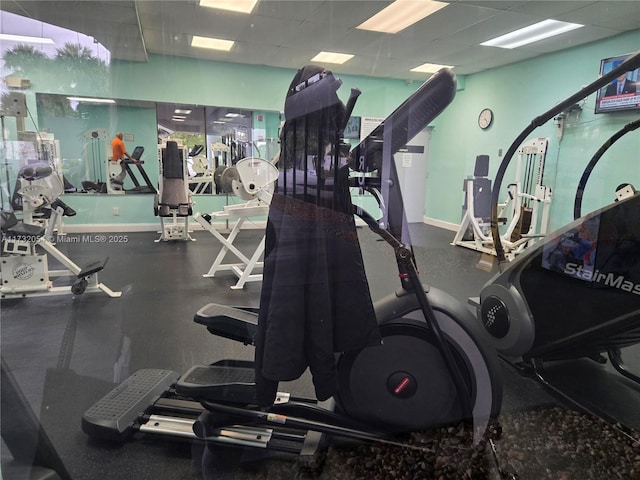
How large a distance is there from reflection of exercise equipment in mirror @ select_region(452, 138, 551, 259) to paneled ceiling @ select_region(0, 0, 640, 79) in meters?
1.11

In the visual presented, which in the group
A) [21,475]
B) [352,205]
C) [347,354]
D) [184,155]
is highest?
[184,155]

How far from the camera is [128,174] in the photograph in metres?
5.59

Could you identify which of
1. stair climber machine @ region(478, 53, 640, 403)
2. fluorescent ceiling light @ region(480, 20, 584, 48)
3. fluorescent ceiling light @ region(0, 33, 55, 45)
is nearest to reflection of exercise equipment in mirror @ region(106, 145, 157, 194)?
fluorescent ceiling light @ region(0, 33, 55, 45)

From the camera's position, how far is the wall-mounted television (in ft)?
8.11

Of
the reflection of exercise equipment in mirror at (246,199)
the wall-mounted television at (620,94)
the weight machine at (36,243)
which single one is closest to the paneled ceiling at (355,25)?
the wall-mounted television at (620,94)

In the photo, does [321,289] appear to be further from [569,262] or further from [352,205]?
[569,262]

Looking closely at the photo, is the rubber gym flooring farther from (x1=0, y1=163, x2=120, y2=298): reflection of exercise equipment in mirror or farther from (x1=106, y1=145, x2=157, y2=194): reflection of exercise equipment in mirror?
(x1=106, y1=145, x2=157, y2=194): reflection of exercise equipment in mirror

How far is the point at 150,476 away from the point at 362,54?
3.88 m

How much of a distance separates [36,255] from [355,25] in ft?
12.2

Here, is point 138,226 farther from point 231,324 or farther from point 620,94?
point 620,94

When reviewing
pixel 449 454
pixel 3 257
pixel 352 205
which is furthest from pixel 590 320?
pixel 3 257

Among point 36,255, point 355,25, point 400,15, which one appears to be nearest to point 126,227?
point 36,255

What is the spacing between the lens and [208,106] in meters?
5.90

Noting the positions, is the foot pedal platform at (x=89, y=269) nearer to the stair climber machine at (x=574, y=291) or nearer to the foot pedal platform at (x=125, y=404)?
the foot pedal platform at (x=125, y=404)
